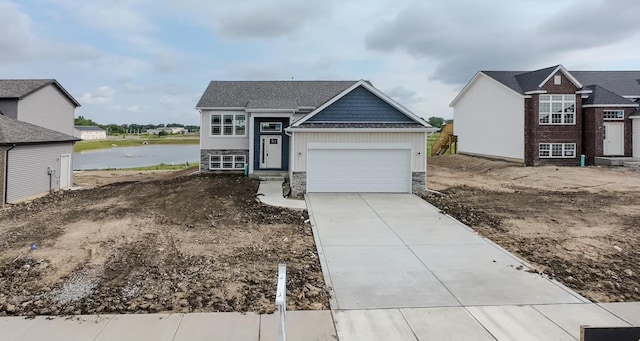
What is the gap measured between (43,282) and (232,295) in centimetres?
331

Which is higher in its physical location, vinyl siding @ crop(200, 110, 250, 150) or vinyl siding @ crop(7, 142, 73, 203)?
vinyl siding @ crop(200, 110, 250, 150)

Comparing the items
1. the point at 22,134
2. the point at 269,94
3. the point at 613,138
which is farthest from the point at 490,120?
the point at 22,134

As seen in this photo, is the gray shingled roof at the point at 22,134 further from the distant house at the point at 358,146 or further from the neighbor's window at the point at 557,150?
the neighbor's window at the point at 557,150

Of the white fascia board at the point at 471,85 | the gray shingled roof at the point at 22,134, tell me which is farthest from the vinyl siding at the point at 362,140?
the white fascia board at the point at 471,85

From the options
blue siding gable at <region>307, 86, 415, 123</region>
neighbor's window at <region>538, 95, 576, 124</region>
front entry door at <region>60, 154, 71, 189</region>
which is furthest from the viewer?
neighbor's window at <region>538, 95, 576, 124</region>

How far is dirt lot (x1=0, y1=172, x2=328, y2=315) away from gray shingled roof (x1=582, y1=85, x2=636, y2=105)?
23.1 metres

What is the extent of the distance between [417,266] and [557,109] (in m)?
23.3

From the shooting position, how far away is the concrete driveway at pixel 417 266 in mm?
5895

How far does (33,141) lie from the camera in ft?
52.5

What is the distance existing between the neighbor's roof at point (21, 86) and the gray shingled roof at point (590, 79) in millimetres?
30044

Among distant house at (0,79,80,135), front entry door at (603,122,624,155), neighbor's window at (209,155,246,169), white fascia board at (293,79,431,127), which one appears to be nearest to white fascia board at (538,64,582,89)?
front entry door at (603,122,624,155)

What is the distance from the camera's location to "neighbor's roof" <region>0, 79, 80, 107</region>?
866 inches

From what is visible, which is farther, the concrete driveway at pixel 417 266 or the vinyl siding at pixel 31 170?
the vinyl siding at pixel 31 170

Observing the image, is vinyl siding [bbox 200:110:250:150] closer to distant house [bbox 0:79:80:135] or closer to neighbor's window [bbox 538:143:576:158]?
distant house [bbox 0:79:80:135]
